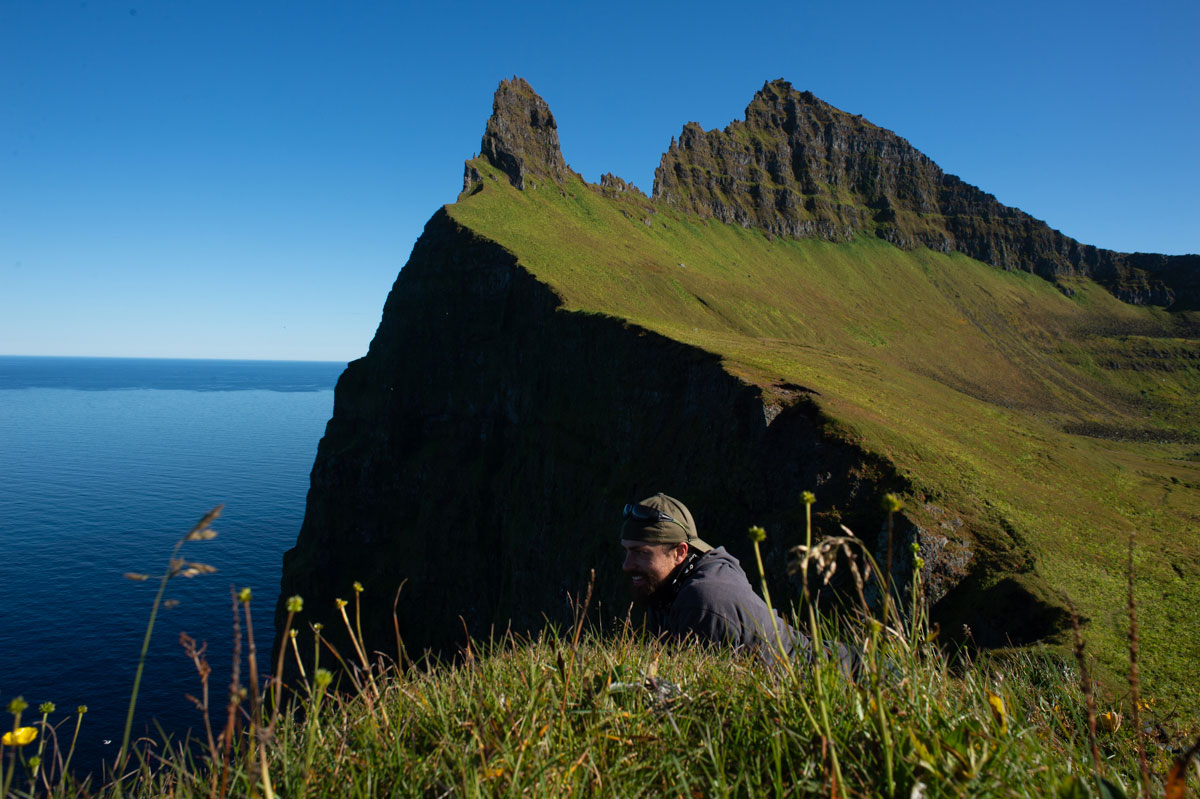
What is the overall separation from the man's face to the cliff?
1.37 meters

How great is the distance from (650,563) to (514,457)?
45175 millimetres

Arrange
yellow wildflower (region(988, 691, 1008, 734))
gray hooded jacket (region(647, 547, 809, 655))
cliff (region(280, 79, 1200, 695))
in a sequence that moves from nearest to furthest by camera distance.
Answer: yellow wildflower (region(988, 691, 1008, 734)) < gray hooded jacket (region(647, 547, 809, 655)) < cliff (region(280, 79, 1200, 695))

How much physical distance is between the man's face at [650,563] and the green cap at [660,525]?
7 centimetres

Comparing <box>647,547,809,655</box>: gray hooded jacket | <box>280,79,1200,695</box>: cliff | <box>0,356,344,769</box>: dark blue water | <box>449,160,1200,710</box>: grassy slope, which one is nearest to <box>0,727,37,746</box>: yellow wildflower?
<box>280,79,1200,695</box>: cliff

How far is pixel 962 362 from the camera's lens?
104 m

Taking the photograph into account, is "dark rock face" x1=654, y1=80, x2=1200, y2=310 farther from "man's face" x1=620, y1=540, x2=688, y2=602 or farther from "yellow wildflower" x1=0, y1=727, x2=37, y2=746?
"yellow wildflower" x1=0, y1=727, x2=37, y2=746

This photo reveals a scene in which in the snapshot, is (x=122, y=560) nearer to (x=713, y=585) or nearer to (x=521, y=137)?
(x=713, y=585)

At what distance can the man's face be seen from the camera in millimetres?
5430

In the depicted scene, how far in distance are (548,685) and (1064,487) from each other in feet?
95.8

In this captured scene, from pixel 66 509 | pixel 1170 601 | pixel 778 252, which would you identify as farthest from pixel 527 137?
pixel 1170 601

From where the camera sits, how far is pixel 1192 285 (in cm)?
14612

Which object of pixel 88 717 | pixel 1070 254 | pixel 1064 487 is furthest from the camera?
pixel 1070 254

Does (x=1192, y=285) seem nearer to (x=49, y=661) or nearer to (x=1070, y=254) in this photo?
(x=1070, y=254)

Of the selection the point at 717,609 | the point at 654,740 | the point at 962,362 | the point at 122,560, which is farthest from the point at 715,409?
the point at 962,362
